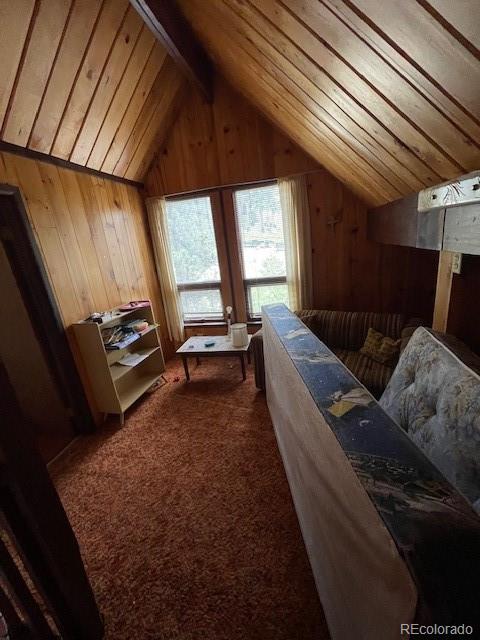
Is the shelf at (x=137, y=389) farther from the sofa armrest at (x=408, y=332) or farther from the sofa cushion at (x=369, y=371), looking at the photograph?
the sofa armrest at (x=408, y=332)

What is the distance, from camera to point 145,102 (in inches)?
97.5

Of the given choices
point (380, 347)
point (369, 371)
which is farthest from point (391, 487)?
point (380, 347)

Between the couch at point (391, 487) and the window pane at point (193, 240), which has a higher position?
the window pane at point (193, 240)

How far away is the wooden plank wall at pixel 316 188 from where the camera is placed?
2.89 meters

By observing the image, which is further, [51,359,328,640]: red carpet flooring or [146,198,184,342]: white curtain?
[146,198,184,342]: white curtain

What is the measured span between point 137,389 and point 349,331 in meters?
2.32

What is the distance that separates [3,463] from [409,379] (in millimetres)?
1581

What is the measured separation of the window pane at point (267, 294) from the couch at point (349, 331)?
62cm

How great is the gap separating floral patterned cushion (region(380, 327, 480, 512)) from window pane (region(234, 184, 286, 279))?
7.11ft

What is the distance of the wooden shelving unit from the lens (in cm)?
222

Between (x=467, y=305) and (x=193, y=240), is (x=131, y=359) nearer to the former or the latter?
(x=193, y=240)

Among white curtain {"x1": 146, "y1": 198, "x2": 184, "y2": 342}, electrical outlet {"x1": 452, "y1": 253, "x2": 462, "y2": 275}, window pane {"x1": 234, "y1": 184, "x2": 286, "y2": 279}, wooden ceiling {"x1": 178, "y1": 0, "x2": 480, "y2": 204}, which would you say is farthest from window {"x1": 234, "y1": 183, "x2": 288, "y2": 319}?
electrical outlet {"x1": 452, "y1": 253, "x2": 462, "y2": 275}

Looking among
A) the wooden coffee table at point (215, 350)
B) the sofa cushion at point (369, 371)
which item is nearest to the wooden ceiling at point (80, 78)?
the wooden coffee table at point (215, 350)

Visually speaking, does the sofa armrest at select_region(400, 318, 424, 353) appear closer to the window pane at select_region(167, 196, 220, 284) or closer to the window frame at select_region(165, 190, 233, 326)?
the window frame at select_region(165, 190, 233, 326)
